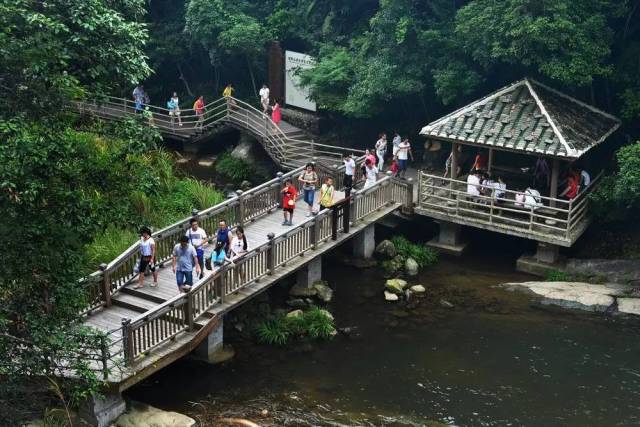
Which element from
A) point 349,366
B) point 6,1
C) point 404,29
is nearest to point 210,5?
point 404,29

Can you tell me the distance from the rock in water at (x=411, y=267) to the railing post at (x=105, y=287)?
9.24 meters

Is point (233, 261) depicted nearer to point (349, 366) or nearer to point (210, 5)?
point (349, 366)

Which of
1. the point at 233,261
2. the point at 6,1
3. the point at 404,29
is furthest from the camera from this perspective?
the point at 404,29

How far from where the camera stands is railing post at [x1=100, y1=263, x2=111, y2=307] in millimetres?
→ 17641

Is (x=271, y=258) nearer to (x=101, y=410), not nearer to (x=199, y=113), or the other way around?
(x=101, y=410)

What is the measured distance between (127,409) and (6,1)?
7985mm

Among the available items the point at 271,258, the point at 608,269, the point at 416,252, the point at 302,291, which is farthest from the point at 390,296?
the point at 608,269

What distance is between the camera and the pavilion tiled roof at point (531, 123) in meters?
22.4

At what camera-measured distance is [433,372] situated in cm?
1841

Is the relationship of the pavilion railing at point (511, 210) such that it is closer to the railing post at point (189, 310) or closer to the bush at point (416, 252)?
the bush at point (416, 252)

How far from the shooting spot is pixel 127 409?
15766 mm

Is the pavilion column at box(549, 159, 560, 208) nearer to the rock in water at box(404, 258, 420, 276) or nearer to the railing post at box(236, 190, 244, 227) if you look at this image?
the rock in water at box(404, 258, 420, 276)

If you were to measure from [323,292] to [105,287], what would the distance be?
20.7 feet

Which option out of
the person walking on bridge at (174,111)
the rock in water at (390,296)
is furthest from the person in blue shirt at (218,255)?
the person walking on bridge at (174,111)
